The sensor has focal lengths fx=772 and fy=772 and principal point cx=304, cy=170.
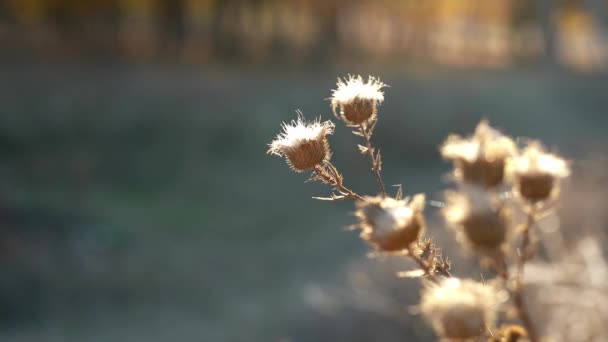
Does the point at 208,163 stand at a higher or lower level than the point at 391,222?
higher

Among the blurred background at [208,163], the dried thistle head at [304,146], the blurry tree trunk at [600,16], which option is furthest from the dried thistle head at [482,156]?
the blurry tree trunk at [600,16]

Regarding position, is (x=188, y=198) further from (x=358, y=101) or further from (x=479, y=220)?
(x=479, y=220)

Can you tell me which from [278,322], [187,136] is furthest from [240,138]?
[278,322]

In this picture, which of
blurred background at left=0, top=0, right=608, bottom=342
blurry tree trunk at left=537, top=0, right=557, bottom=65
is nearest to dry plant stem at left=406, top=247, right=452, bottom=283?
blurred background at left=0, top=0, right=608, bottom=342

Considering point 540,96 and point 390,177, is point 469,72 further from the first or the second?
point 390,177

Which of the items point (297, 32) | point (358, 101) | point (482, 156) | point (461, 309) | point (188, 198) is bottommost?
point (461, 309)

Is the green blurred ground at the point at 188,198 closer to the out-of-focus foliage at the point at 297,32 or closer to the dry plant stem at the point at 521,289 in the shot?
the out-of-focus foliage at the point at 297,32

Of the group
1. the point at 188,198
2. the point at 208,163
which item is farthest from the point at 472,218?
the point at 208,163
